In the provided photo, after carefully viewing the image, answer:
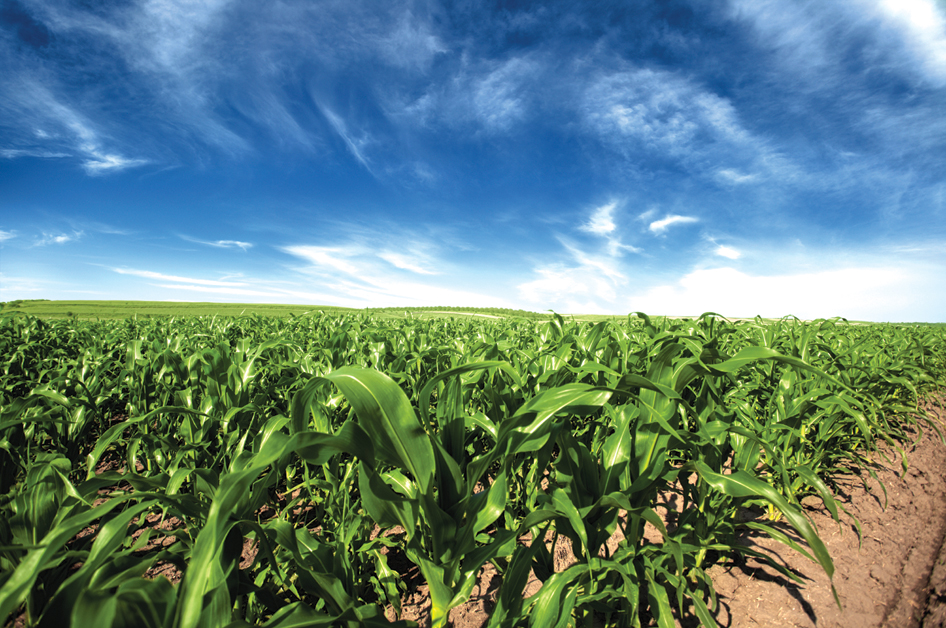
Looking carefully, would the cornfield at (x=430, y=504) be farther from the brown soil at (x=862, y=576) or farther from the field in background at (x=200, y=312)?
the field in background at (x=200, y=312)

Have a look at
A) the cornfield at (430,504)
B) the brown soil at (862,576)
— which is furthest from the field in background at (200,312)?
the cornfield at (430,504)

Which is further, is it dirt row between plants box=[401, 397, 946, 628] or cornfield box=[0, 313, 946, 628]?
dirt row between plants box=[401, 397, 946, 628]

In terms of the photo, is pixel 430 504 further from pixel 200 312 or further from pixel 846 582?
pixel 200 312

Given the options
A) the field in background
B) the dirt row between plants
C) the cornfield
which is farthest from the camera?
the field in background

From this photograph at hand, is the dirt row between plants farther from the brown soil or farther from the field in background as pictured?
the field in background

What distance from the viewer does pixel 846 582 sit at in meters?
2.15

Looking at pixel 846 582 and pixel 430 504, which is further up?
pixel 430 504

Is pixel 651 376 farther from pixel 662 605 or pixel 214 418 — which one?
pixel 214 418

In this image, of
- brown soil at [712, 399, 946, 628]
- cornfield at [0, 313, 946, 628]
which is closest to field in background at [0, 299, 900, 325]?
brown soil at [712, 399, 946, 628]

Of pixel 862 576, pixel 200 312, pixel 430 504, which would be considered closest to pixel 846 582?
pixel 862 576

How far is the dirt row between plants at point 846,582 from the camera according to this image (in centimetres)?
187

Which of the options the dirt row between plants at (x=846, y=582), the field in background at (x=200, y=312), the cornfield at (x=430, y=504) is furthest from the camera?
the field in background at (x=200, y=312)

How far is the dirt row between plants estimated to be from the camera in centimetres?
187

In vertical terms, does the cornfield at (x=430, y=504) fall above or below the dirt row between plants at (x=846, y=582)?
above
